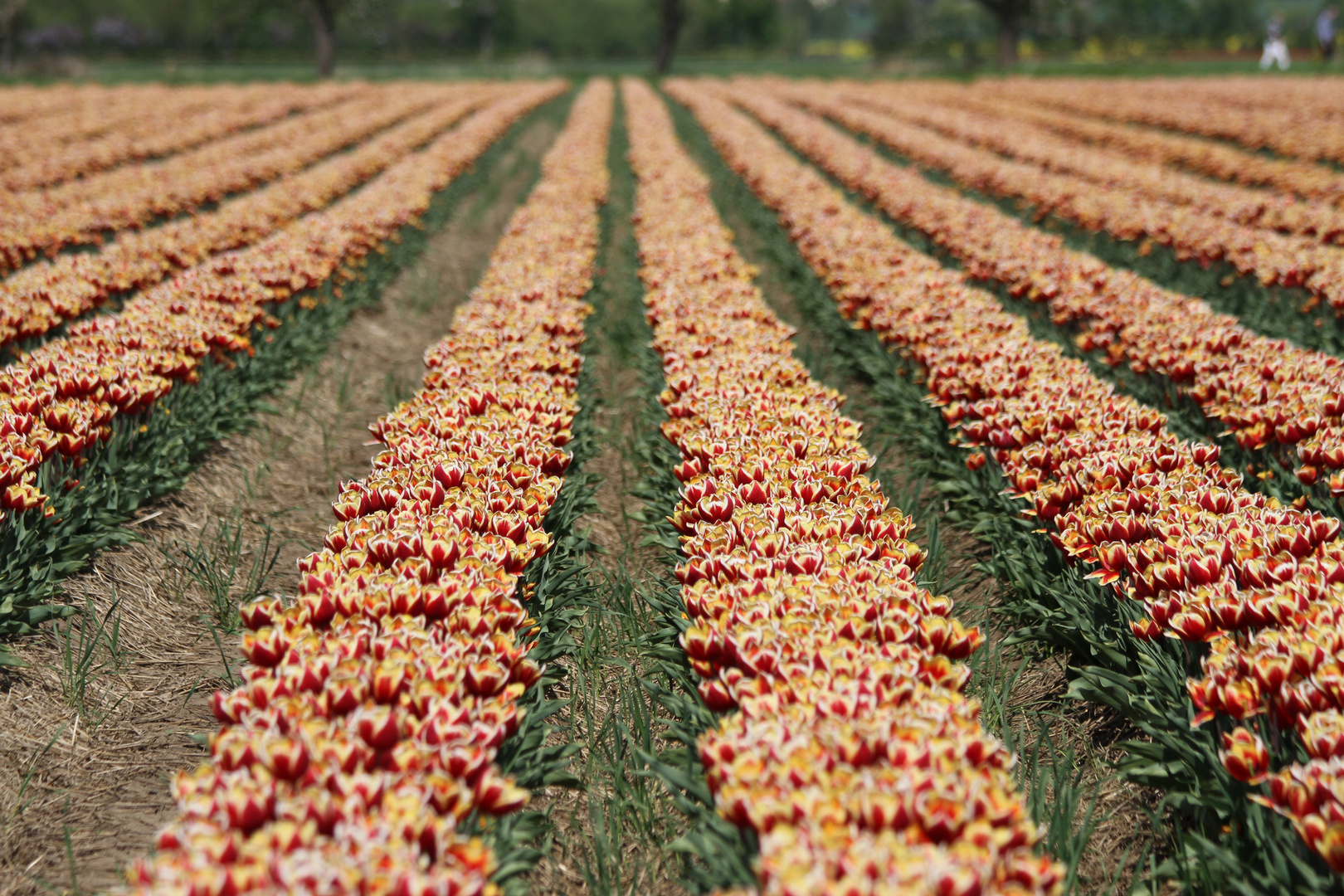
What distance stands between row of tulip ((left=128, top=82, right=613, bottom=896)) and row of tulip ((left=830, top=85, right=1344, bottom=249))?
8101mm

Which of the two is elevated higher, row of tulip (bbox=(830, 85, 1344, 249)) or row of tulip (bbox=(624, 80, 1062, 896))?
row of tulip (bbox=(830, 85, 1344, 249))

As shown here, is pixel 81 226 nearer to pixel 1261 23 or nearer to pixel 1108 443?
pixel 1108 443

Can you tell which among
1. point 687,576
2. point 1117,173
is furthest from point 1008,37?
point 687,576

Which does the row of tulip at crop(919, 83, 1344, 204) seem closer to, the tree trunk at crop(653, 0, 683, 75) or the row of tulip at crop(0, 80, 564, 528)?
the row of tulip at crop(0, 80, 564, 528)

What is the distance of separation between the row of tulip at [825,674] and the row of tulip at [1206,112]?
1506 cm

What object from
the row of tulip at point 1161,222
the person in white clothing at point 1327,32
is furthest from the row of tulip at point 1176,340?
the person in white clothing at point 1327,32

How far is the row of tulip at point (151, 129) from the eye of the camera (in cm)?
1291

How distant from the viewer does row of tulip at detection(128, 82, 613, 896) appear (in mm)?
1657

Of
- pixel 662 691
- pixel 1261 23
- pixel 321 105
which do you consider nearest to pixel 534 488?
pixel 662 691

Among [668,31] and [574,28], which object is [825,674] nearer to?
[668,31]

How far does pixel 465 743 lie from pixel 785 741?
0.79m

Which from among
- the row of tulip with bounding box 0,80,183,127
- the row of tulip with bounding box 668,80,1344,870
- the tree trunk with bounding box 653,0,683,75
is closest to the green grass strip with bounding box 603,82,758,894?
the row of tulip with bounding box 668,80,1344,870

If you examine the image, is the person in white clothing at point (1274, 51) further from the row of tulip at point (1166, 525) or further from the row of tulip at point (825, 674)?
the row of tulip at point (825, 674)

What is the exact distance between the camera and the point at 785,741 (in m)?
1.95
